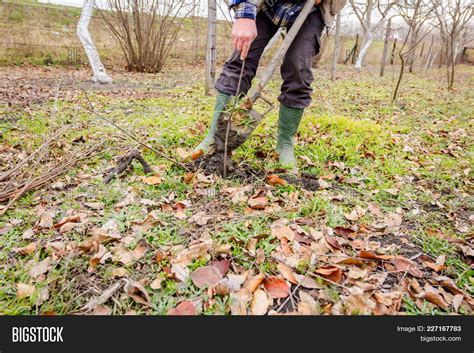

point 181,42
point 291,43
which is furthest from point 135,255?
point 181,42

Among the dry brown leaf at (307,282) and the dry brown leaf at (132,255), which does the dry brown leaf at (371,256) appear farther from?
the dry brown leaf at (132,255)

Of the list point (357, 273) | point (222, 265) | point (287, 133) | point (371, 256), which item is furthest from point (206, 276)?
Result: point (287, 133)

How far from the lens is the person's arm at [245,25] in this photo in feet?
5.84

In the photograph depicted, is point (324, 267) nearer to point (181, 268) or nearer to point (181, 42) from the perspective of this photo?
point (181, 268)

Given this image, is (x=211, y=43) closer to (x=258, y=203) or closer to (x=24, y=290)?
(x=258, y=203)

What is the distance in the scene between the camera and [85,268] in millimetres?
1300

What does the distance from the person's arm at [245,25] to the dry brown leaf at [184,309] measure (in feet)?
4.33

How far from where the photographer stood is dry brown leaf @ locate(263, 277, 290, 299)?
46.8 inches

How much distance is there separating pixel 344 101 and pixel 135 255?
5255 mm

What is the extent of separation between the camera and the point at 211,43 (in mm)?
4773

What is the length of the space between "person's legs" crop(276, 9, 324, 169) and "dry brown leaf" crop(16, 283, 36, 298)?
65.1 inches

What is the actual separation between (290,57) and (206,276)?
1.55 meters

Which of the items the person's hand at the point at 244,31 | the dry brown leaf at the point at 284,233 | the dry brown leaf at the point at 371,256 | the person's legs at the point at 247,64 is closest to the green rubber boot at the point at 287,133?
the person's legs at the point at 247,64
